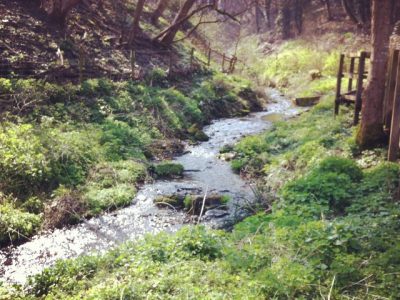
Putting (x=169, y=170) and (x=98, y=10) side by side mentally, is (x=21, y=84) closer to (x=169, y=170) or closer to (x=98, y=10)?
(x=169, y=170)

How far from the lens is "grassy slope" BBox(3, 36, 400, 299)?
5.50 m

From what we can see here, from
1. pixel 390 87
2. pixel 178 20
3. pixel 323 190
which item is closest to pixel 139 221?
pixel 323 190

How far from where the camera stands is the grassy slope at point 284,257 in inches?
216

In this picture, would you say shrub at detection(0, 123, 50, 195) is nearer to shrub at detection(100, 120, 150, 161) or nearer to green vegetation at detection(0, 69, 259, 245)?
green vegetation at detection(0, 69, 259, 245)

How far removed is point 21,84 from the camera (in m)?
13.5

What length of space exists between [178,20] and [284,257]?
67.5 feet

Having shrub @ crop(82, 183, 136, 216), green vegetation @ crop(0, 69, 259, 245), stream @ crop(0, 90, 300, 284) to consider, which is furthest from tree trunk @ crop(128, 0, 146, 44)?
shrub @ crop(82, 183, 136, 216)

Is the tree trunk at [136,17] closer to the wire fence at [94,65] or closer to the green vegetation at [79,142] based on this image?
the wire fence at [94,65]

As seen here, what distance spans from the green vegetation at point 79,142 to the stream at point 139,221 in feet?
1.31

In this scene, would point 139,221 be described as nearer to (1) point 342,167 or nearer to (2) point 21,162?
(2) point 21,162

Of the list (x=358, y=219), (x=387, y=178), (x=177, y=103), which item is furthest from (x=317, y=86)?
(x=358, y=219)

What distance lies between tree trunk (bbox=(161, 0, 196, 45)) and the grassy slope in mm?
17226

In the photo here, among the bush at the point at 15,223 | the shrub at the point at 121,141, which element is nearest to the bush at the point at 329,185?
the bush at the point at 15,223

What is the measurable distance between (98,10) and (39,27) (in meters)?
6.69
